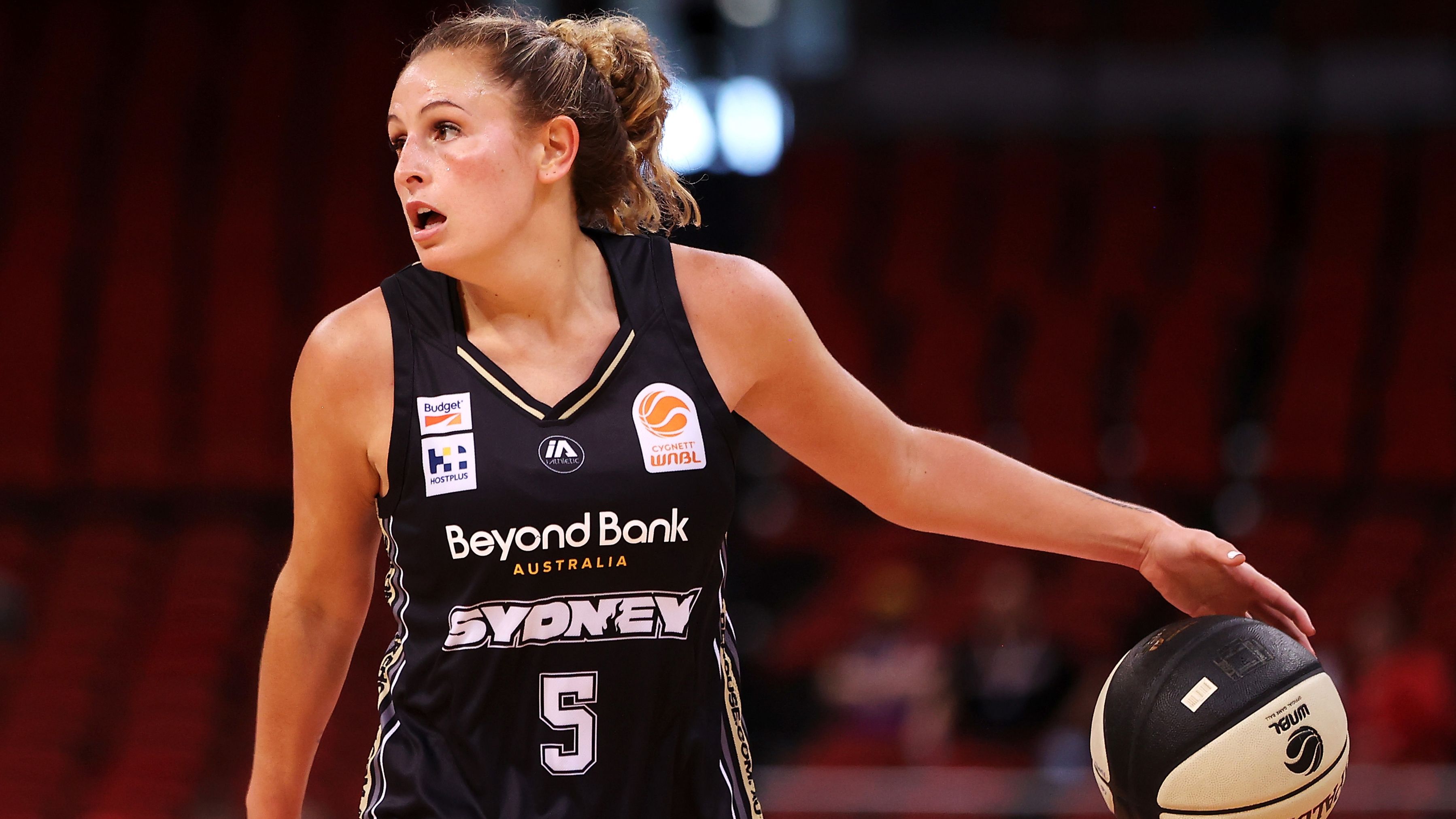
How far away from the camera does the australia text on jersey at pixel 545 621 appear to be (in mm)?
2281

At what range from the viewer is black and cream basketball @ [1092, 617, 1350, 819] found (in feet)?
7.99

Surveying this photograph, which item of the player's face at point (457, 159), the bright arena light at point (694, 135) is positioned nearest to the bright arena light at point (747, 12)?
the bright arena light at point (694, 135)

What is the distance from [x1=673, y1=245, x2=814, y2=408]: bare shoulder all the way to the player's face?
0.32 m

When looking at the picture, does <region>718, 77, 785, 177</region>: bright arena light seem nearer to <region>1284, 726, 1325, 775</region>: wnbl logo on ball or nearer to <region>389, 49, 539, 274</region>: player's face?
<region>389, 49, 539, 274</region>: player's face

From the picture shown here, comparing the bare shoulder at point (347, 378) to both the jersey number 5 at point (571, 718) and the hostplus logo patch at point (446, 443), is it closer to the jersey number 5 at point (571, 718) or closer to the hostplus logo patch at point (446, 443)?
the hostplus logo patch at point (446, 443)

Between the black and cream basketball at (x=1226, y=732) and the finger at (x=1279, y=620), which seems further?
the finger at (x=1279, y=620)

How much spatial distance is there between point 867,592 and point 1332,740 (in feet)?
16.8

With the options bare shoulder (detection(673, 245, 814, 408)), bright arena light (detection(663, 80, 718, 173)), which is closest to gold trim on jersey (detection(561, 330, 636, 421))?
bare shoulder (detection(673, 245, 814, 408))

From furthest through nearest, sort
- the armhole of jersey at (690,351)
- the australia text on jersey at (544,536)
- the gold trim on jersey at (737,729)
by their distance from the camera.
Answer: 1. the gold trim on jersey at (737,729)
2. the armhole of jersey at (690,351)
3. the australia text on jersey at (544,536)

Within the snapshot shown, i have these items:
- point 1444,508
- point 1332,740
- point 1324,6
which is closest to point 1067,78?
point 1324,6

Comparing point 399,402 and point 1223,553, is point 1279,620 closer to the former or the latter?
point 1223,553

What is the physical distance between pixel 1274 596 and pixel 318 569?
1613mm

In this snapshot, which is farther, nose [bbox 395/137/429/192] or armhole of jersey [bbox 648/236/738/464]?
armhole of jersey [bbox 648/236/738/464]

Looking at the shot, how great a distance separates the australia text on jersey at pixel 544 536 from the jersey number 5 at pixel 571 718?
0.20 meters
